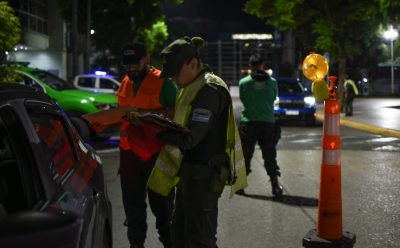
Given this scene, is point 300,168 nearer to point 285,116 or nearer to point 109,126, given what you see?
point 109,126

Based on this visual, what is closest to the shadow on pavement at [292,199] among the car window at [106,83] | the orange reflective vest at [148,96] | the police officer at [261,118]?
the police officer at [261,118]

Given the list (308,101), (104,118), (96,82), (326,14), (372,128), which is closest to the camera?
(104,118)

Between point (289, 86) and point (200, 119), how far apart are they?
17.2 metres

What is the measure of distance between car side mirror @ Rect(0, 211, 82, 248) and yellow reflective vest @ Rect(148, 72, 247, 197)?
5.42ft

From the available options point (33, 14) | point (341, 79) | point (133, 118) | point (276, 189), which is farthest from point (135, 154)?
point (33, 14)

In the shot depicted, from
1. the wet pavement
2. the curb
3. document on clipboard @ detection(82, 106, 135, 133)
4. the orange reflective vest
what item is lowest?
the wet pavement

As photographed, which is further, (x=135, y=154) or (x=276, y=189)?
(x=276, y=189)

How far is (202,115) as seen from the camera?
3.35m

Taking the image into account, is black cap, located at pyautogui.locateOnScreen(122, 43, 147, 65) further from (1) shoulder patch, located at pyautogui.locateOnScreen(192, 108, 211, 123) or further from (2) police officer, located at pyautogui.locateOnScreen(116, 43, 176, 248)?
(1) shoulder patch, located at pyautogui.locateOnScreen(192, 108, 211, 123)

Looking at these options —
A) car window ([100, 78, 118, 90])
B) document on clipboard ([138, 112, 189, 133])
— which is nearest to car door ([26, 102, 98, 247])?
document on clipboard ([138, 112, 189, 133])

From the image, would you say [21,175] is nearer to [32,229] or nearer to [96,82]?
[32,229]

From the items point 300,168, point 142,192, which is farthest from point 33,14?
point 142,192

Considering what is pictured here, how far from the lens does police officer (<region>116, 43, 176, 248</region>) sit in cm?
463

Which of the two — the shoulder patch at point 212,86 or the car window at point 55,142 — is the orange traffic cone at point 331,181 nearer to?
the shoulder patch at point 212,86
